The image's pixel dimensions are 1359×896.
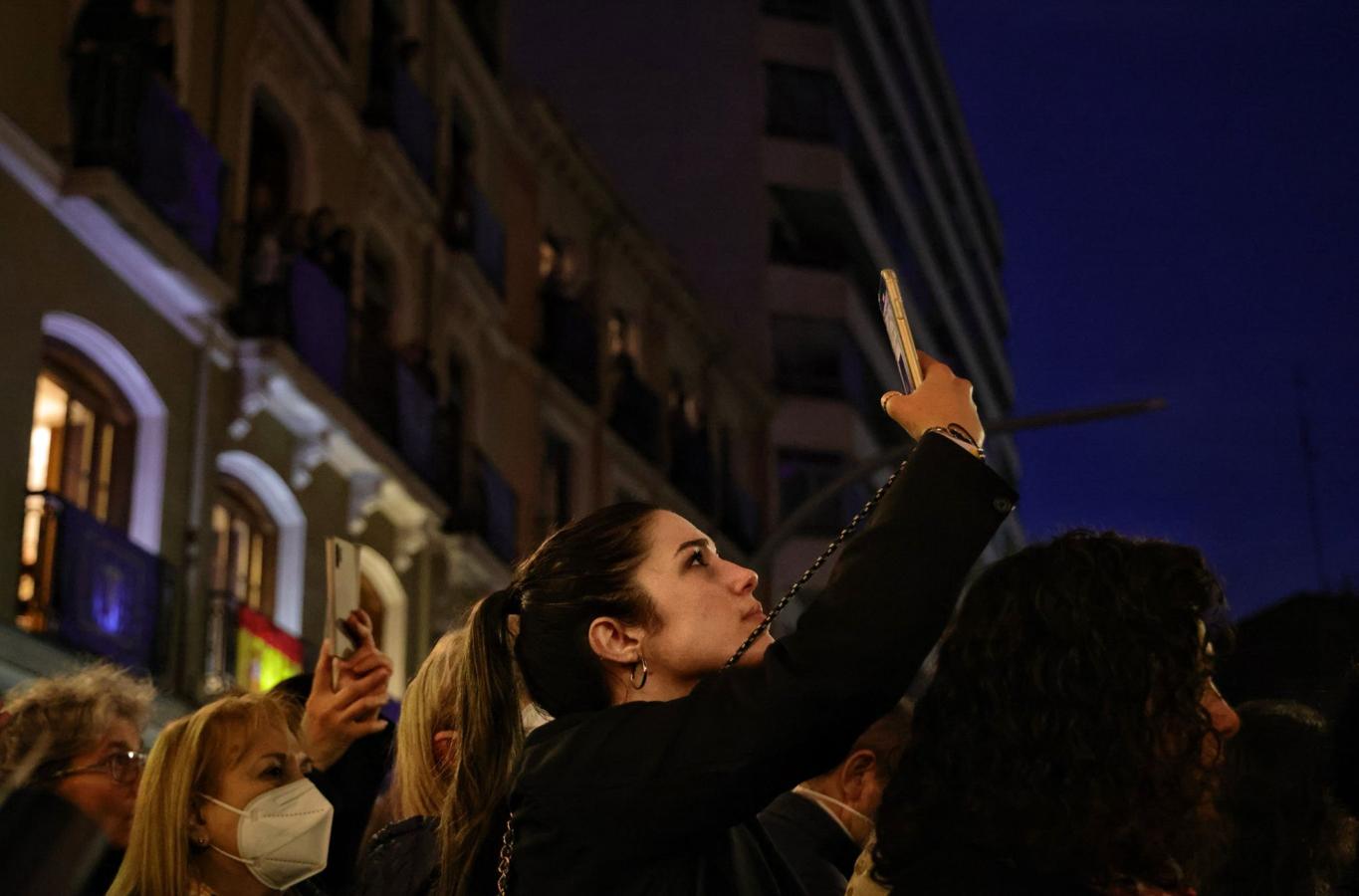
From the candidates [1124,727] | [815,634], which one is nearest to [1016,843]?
[1124,727]

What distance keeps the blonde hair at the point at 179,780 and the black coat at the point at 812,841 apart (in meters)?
1.37

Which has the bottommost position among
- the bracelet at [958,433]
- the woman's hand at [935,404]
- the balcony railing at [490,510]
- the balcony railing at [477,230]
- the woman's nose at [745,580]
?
the woman's nose at [745,580]

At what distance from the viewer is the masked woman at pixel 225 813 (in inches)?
195

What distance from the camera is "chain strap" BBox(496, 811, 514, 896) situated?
3.39 m

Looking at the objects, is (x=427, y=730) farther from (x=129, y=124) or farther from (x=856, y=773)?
(x=129, y=124)

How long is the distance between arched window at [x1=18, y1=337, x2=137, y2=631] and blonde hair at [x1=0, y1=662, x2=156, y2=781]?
323 inches

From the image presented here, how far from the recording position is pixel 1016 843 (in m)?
3.14

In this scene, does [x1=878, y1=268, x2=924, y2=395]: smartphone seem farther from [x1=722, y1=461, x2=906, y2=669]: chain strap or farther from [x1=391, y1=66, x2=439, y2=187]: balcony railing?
[x1=391, y1=66, x2=439, y2=187]: balcony railing

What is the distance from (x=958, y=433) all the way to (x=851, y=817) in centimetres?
309

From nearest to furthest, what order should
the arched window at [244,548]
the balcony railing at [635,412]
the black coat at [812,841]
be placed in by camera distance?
the black coat at [812,841], the arched window at [244,548], the balcony railing at [635,412]

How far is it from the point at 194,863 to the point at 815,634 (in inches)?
101

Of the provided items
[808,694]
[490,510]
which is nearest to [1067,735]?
[808,694]

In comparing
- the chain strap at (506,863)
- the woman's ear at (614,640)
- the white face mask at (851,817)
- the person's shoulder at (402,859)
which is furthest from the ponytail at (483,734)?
the white face mask at (851,817)

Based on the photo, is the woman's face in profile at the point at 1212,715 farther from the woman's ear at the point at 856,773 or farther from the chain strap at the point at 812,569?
the woman's ear at the point at 856,773
